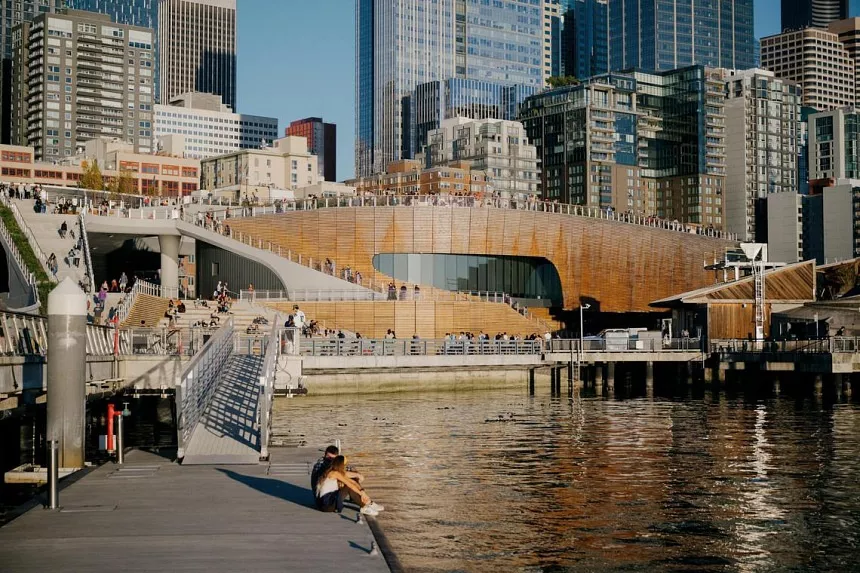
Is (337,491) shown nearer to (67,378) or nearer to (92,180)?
(67,378)

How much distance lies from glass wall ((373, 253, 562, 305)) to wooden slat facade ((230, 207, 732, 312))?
0.79 meters

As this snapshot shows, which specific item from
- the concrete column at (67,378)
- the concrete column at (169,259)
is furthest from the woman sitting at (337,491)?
the concrete column at (169,259)

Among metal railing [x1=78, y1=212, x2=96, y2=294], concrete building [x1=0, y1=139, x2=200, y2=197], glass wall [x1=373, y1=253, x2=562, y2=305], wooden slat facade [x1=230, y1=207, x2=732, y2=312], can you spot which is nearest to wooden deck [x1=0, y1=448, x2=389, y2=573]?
metal railing [x1=78, y1=212, x2=96, y2=294]

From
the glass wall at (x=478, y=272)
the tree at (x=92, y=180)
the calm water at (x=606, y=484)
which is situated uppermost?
the tree at (x=92, y=180)

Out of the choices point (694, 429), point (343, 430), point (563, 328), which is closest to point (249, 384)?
point (343, 430)

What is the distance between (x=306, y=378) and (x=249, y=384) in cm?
2102

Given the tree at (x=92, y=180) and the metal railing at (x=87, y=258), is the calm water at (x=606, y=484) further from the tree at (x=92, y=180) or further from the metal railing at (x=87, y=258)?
the tree at (x=92, y=180)

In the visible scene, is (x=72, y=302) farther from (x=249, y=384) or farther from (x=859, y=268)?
(x=859, y=268)

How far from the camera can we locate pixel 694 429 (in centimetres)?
4103

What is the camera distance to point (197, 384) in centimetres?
2805

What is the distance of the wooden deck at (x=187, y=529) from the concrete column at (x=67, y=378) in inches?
47.4

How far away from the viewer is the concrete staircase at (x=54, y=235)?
61469mm

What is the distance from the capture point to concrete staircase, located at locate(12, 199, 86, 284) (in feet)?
202

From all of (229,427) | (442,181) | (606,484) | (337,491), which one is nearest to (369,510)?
(337,491)
